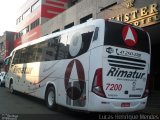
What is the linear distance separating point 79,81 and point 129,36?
235 cm

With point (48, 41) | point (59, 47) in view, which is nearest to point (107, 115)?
point (59, 47)

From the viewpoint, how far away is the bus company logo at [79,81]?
1130 centimetres

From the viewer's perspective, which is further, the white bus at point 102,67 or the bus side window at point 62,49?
the bus side window at point 62,49

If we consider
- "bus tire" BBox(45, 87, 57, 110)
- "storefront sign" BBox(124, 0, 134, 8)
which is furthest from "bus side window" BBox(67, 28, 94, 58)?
"storefront sign" BBox(124, 0, 134, 8)

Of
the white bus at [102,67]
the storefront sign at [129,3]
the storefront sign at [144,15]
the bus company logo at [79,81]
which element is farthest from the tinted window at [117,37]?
the storefront sign at [129,3]

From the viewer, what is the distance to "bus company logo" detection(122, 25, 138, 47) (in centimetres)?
1136

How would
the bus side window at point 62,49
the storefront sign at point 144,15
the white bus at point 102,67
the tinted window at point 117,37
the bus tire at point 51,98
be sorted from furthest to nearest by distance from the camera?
the storefront sign at point 144,15
the bus tire at point 51,98
the bus side window at point 62,49
the tinted window at point 117,37
the white bus at point 102,67

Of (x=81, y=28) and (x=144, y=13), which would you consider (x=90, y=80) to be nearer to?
(x=81, y=28)

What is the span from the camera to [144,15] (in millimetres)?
18391

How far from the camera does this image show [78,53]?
11734 millimetres

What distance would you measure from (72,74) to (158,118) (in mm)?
3589

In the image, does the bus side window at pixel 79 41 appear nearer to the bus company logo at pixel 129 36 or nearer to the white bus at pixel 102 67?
the white bus at pixel 102 67

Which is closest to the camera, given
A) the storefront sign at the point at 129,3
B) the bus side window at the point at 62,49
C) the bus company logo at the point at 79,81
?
the bus company logo at the point at 79,81

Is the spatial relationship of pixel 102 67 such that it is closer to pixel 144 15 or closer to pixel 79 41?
pixel 79 41
